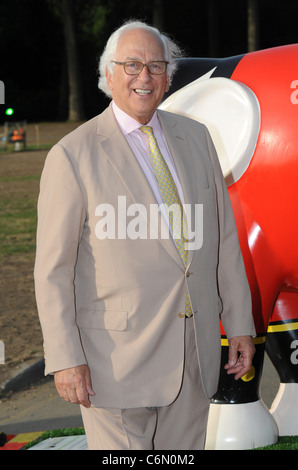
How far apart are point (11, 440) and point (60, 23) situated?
25.6m

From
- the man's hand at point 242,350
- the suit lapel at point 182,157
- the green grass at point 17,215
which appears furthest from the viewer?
the green grass at point 17,215

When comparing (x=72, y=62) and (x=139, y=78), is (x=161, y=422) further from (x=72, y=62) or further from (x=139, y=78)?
(x=72, y=62)

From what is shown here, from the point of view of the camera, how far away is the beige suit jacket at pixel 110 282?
6.39 ft

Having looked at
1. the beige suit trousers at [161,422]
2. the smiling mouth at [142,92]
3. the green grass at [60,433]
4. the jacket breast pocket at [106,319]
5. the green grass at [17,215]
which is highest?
the smiling mouth at [142,92]

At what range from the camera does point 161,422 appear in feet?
6.84

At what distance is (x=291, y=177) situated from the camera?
281 centimetres

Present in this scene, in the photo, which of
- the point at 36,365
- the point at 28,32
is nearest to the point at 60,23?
the point at 28,32

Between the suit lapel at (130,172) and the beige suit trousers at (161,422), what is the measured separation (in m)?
0.23

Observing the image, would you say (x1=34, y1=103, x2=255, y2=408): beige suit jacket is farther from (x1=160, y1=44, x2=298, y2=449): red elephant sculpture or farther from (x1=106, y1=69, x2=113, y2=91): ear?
(x1=160, y1=44, x2=298, y2=449): red elephant sculpture

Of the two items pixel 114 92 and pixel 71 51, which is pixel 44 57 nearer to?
pixel 71 51

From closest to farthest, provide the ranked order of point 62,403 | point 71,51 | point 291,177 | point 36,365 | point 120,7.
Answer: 1. point 291,177
2. point 62,403
3. point 36,365
4. point 71,51
5. point 120,7

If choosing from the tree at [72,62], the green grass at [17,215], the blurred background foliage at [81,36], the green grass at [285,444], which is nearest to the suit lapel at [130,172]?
the green grass at [285,444]

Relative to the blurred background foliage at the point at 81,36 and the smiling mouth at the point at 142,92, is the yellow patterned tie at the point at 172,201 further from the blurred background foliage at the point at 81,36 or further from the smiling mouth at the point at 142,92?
the blurred background foliage at the point at 81,36

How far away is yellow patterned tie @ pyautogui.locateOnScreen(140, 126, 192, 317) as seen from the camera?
6.64 ft
